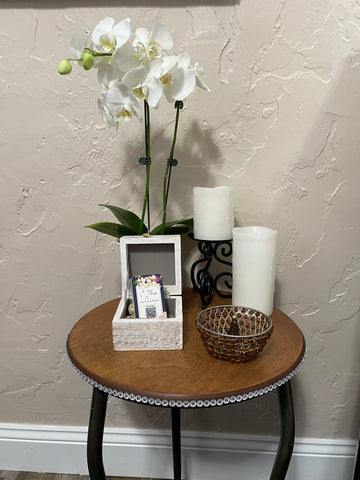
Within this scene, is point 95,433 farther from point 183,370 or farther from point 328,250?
point 328,250

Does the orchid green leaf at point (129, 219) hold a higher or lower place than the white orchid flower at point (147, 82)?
lower

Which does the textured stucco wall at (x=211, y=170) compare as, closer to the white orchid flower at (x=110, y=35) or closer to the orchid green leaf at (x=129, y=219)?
the orchid green leaf at (x=129, y=219)

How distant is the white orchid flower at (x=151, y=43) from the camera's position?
27.8 inches

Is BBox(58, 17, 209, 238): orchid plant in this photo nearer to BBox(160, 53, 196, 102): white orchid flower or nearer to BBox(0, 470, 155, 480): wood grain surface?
BBox(160, 53, 196, 102): white orchid flower

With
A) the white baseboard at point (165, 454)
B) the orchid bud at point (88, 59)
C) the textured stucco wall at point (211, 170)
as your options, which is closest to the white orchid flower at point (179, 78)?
the orchid bud at point (88, 59)

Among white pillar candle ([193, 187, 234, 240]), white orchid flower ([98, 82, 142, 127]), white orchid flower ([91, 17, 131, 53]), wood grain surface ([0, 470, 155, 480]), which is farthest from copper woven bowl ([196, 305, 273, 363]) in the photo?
wood grain surface ([0, 470, 155, 480])

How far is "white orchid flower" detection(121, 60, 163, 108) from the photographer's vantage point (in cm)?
70

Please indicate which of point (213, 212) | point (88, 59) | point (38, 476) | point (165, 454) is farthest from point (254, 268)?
point (38, 476)

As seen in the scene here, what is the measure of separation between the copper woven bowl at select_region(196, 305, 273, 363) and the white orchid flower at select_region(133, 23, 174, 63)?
0.49 meters

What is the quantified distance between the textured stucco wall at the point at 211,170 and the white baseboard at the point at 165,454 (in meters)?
0.05

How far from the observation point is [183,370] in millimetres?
692

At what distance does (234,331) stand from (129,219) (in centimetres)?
35

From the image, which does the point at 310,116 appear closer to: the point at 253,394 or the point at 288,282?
the point at 288,282

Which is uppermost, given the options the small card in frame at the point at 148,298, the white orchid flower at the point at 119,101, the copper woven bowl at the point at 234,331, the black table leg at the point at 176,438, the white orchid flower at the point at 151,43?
the white orchid flower at the point at 151,43
